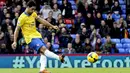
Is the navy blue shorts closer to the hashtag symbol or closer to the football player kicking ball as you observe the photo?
the football player kicking ball

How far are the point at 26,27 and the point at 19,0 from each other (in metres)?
8.57

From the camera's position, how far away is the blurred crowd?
20.5m

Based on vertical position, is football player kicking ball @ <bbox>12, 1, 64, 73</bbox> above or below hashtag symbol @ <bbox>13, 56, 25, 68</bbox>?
above

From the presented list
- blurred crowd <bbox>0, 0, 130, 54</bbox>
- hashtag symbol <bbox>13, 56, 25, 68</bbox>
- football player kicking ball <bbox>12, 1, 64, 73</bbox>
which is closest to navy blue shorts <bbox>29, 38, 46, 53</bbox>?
football player kicking ball <bbox>12, 1, 64, 73</bbox>

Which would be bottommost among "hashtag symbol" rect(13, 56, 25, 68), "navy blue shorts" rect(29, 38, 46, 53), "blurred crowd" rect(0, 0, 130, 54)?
"hashtag symbol" rect(13, 56, 25, 68)

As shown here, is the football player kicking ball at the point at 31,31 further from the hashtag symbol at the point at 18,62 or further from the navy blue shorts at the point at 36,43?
the hashtag symbol at the point at 18,62

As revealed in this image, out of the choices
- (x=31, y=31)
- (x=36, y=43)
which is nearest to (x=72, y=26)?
(x=31, y=31)

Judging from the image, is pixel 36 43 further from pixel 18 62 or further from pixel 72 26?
pixel 72 26

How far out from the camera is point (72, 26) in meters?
21.5

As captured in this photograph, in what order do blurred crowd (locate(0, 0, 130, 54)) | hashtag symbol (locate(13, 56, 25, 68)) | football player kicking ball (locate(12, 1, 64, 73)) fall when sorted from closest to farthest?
1. football player kicking ball (locate(12, 1, 64, 73))
2. hashtag symbol (locate(13, 56, 25, 68))
3. blurred crowd (locate(0, 0, 130, 54))

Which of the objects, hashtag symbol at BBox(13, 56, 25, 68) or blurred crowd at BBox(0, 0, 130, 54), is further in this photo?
blurred crowd at BBox(0, 0, 130, 54)

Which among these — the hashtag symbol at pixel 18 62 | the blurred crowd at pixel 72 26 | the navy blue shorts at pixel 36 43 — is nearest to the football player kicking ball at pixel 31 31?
the navy blue shorts at pixel 36 43

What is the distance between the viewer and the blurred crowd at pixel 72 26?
2048 centimetres

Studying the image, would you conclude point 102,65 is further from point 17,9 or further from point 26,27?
point 26,27
